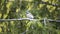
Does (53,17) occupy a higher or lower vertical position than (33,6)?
lower

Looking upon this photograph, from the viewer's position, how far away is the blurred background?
189cm

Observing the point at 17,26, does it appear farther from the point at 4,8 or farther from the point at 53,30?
the point at 53,30

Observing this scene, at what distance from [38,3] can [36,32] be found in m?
0.34

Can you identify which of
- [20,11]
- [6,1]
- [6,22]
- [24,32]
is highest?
[6,1]

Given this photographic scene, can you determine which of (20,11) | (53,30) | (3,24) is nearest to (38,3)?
(20,11)

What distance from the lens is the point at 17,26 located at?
196 centimetres

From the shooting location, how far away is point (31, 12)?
1928 millimetres

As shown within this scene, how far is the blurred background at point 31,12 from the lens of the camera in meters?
1.89

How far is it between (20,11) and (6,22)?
0.21 metres

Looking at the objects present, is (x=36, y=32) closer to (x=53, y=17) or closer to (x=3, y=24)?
(x=53, y=17)

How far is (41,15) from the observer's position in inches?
76.0

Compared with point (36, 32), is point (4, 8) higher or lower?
higher

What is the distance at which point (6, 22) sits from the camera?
77.4 inches

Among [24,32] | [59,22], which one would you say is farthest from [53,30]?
[24,32]
